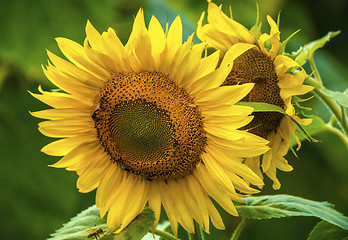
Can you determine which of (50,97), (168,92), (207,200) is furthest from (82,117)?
(207,200)

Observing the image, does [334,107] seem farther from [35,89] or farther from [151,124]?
[35,89]

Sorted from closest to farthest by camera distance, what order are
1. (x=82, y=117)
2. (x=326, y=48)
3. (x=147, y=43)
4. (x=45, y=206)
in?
(x=147, y=43) → (x=82, y=117) → (x=45, y=206) → (x=326, y=48)

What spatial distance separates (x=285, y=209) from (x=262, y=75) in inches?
11.1

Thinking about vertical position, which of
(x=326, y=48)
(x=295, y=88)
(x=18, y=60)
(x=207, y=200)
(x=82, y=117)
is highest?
(x=18, y=60)

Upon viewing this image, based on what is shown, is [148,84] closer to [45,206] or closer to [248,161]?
[248,161]

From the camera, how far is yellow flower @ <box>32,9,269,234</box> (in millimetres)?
973

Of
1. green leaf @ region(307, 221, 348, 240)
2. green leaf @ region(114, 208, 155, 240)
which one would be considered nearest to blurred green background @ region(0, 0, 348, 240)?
green leaf @ region(307, 221, 348, 240)

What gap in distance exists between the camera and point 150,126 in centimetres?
104

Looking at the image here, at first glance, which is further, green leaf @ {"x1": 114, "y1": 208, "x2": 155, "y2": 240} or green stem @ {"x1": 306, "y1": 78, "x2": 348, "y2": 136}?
green stem @ {"x1": 306, "y1": 78, "x2": 348, "y2": 136}

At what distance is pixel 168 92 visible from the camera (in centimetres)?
103

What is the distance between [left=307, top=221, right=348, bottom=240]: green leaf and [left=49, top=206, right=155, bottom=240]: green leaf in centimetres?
37

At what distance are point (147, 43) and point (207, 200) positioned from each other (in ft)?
1.06

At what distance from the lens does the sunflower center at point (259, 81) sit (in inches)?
41.4

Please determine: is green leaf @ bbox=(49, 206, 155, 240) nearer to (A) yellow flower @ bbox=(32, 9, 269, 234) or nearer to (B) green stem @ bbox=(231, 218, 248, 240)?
(A) yellow flower @ bbox=(32, 9, 269, 234)
